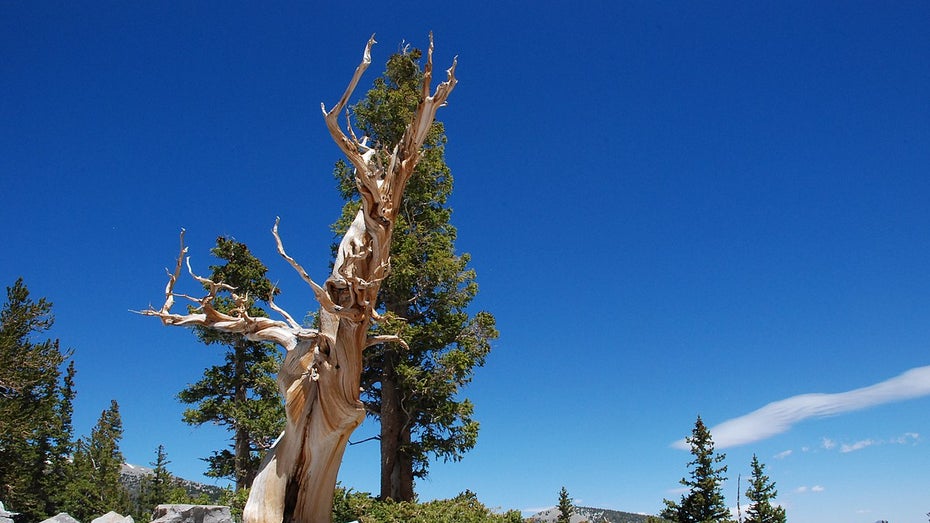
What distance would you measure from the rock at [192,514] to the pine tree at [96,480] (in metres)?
31.4

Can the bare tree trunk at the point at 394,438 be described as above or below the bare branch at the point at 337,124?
below

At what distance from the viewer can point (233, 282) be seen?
1900 centimetres

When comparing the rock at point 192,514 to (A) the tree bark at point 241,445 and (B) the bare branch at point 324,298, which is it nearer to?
(B) the bare branch at point 324,298

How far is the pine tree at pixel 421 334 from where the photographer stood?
14.1 m

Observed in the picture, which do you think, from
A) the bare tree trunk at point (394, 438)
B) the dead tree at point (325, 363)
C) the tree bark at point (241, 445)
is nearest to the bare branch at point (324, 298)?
the dead tree at point (325, 363)

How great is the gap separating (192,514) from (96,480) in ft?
124

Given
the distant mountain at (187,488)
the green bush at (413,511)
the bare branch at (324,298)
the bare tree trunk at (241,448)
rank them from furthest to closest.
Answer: the bare tree trunk at (241,448), the distant mountain at (187,488), the green bush at (413,511), the bare branch at (324,298)

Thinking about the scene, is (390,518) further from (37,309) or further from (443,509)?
(37,309)

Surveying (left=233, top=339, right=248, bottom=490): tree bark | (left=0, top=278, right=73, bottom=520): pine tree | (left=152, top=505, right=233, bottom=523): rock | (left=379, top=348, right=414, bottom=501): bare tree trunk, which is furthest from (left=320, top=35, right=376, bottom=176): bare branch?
(left=0, top=278, right=73, bottom=520): pine tree

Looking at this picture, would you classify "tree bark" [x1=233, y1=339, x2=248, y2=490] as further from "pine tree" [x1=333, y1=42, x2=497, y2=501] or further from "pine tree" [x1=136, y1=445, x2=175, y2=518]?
"pine tree" [x1=136, y1=445, x2=175, y2=518]

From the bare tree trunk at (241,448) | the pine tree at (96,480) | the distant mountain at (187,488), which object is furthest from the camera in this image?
the pine tree at (96,480)

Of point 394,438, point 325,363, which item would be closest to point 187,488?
point 394,438

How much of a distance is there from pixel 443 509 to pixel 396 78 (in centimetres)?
1252

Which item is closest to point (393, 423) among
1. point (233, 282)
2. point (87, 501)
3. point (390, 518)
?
point (390, 518)
